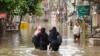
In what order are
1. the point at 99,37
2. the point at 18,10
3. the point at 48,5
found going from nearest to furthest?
the point at 99,37
the point at 18,10
the point at 48,5

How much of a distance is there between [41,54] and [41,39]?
234 cm

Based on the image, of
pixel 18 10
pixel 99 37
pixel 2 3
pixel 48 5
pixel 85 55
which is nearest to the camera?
pixel 85 55

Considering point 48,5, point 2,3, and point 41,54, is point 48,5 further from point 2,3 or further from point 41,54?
point 41,54

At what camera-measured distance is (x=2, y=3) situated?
4191 cm

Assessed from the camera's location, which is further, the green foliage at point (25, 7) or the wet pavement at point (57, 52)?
the green foliage at point (25, 7)

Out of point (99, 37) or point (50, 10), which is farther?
point (50, 10)

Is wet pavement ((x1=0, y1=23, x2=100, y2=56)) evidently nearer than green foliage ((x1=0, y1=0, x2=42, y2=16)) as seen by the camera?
Yes

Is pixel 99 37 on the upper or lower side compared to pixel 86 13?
lower

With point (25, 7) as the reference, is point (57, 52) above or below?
below

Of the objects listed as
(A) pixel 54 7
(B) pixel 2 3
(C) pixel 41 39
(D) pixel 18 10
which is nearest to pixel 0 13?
(B) pixel 2 3

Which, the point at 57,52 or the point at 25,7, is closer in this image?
the point at 57,52

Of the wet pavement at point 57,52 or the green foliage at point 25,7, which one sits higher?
the green foliage at point 25,7

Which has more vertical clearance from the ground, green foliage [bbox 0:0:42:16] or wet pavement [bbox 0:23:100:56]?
green foliage [bbox 0:0:42:16]

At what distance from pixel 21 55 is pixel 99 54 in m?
4.13
